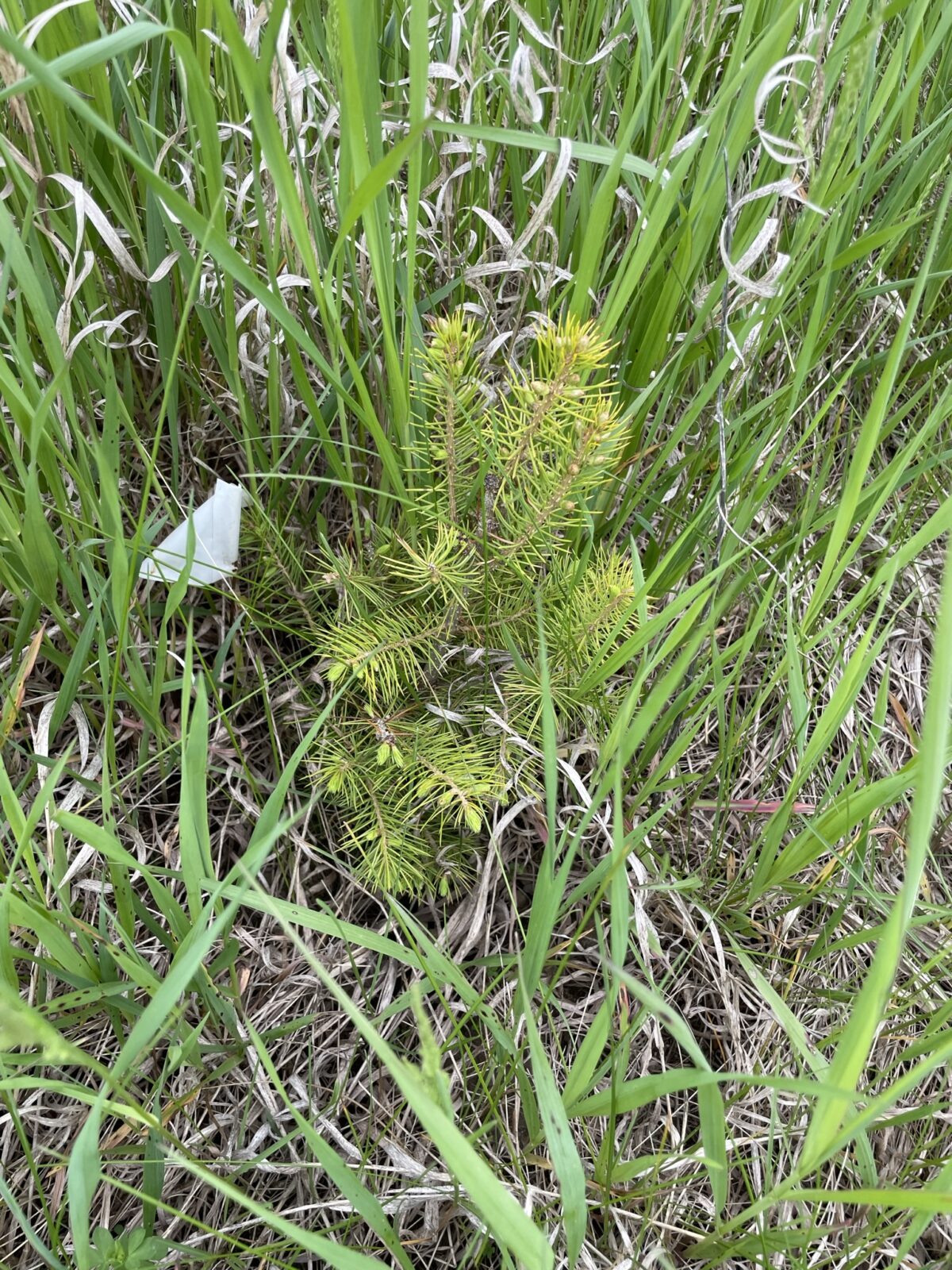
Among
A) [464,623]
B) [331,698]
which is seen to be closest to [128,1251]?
[331,698]

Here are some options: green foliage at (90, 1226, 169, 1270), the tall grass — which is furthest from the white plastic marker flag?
green foliage at (90, 1226, 169, 1270)

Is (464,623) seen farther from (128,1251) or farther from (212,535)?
(128,1251)

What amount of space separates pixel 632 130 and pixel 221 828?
2.95ft

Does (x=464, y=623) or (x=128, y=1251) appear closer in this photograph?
(x=128, y=1251)

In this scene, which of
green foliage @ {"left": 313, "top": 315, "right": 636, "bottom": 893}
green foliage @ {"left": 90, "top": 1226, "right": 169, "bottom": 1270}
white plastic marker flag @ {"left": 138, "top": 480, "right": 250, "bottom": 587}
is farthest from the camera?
white plastic marker flag @ {"left": 138, "top": 480, "right": 250, "bottom": 587}

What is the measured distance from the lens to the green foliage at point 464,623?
89cm

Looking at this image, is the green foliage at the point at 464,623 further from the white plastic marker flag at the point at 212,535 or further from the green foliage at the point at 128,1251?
the green foliage at the point at 128,1251

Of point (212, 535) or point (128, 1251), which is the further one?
point (212, 535)

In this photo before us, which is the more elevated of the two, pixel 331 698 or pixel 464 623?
pixel 464 623

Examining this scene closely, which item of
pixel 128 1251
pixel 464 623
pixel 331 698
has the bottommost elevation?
pixel 128 1251

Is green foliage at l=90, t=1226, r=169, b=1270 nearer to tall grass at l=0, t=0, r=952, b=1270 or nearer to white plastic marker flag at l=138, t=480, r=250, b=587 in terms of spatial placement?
tall grass at l=0, t=0, r=952, b=1270

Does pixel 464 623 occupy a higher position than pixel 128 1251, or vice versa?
pixel 464 623

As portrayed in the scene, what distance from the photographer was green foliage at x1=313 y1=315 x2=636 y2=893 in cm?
89

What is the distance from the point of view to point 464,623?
1.01m
